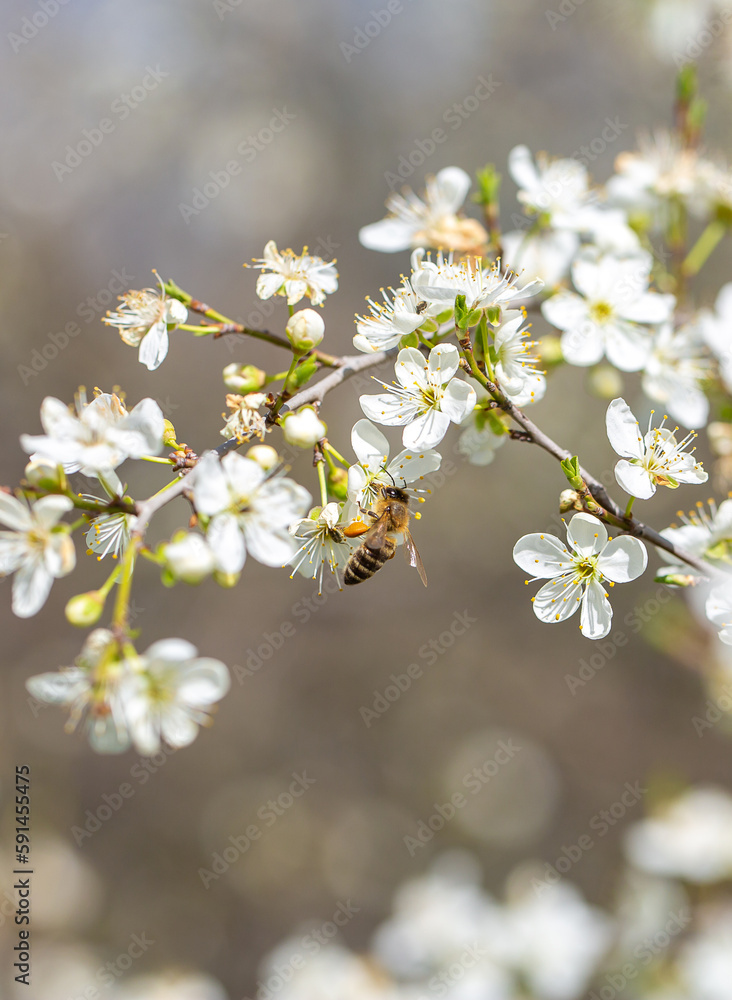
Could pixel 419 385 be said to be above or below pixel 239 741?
above

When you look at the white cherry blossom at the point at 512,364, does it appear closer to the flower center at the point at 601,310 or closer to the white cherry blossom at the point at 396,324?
the white cherry blossom at the point at 396,324

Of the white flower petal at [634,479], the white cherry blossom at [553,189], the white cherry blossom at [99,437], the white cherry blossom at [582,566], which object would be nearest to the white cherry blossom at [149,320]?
the white cherry blossom at [99,437]

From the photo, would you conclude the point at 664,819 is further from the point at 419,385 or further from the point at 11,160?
the point at 11,160

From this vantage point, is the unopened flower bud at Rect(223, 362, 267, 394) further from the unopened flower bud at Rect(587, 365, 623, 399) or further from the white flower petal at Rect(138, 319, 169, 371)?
the unopened flower bud at Rect(587, 365, 623, 399)

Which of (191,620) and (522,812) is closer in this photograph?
(522,812)

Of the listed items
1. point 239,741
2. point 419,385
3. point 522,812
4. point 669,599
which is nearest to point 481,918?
point 522,812

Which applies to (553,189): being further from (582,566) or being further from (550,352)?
(582,566)

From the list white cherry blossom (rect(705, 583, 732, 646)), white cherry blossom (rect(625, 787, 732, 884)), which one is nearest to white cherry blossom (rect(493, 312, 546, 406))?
white cherry blossom (rect(705, 583, 732, 646))

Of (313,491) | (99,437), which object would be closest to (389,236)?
(99,437)
